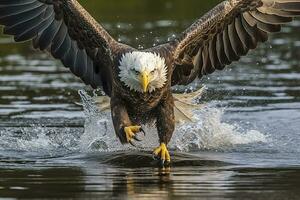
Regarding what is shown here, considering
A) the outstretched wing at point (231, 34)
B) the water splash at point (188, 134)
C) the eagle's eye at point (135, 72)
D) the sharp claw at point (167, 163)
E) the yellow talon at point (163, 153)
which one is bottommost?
the sharp claw at point (167, 163)

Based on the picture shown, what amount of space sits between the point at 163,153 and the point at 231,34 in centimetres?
200

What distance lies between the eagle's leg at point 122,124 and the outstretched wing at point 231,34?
0.87 m

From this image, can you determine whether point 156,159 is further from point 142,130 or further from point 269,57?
point 269,57

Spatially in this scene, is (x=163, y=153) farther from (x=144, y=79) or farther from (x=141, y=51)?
(x=141, y=51)

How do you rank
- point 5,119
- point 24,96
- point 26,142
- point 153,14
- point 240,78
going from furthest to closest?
point 153,14 → point 240,78 → point 24,96 → point 5,119 → point 26,142

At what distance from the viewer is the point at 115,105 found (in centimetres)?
974

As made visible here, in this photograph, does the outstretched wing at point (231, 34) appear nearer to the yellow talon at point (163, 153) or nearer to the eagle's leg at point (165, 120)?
the eagle's leg at point (165, 120)

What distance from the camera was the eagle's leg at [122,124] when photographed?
31.1 feet

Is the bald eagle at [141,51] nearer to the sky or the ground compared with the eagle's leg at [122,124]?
nearer to the sky

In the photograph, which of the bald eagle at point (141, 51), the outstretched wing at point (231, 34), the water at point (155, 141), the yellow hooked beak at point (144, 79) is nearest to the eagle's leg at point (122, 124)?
the bald eagle at point (141, 51)

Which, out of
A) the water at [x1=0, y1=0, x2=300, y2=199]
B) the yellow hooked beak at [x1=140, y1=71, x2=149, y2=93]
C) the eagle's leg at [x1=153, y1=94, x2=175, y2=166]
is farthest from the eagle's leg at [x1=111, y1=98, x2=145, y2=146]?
the yellow hooked beak at [x1=140, y1=71, x2=149, y2=93]

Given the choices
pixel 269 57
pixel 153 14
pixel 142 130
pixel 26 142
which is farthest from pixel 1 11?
pixel 153 14

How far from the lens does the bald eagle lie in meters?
9.47

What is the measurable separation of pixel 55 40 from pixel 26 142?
111cm
